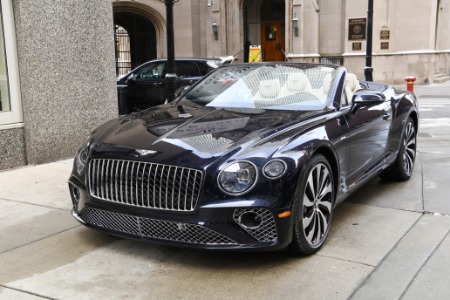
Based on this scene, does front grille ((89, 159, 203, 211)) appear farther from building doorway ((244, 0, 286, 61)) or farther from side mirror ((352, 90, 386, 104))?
building doorway ((244, 0, 286, 61))

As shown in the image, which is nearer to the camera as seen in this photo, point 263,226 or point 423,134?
point 263,226

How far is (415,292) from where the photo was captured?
348 cm

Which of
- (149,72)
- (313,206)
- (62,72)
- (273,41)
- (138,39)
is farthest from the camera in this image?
(138,39)

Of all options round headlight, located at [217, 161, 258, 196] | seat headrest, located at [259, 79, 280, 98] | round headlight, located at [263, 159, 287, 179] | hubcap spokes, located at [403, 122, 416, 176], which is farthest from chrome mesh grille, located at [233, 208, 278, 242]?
hubcap spokes, located at [403, 122, 416, 176]

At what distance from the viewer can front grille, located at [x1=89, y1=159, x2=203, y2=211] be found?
11.9 feet

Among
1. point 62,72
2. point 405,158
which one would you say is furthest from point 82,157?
point 405,158

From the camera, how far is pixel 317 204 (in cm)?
416

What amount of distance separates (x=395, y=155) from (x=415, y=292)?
288cm

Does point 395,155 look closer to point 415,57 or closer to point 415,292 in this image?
point 415,292

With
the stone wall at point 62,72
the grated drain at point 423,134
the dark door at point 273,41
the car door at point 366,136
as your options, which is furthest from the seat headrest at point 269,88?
the dark door at point 273,41

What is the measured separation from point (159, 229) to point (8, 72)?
452 centimetres

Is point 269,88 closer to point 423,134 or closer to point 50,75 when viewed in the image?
point 50,75

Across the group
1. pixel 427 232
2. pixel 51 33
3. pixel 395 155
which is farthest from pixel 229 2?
pixel 427 232

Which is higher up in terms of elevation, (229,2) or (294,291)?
(229,2)
